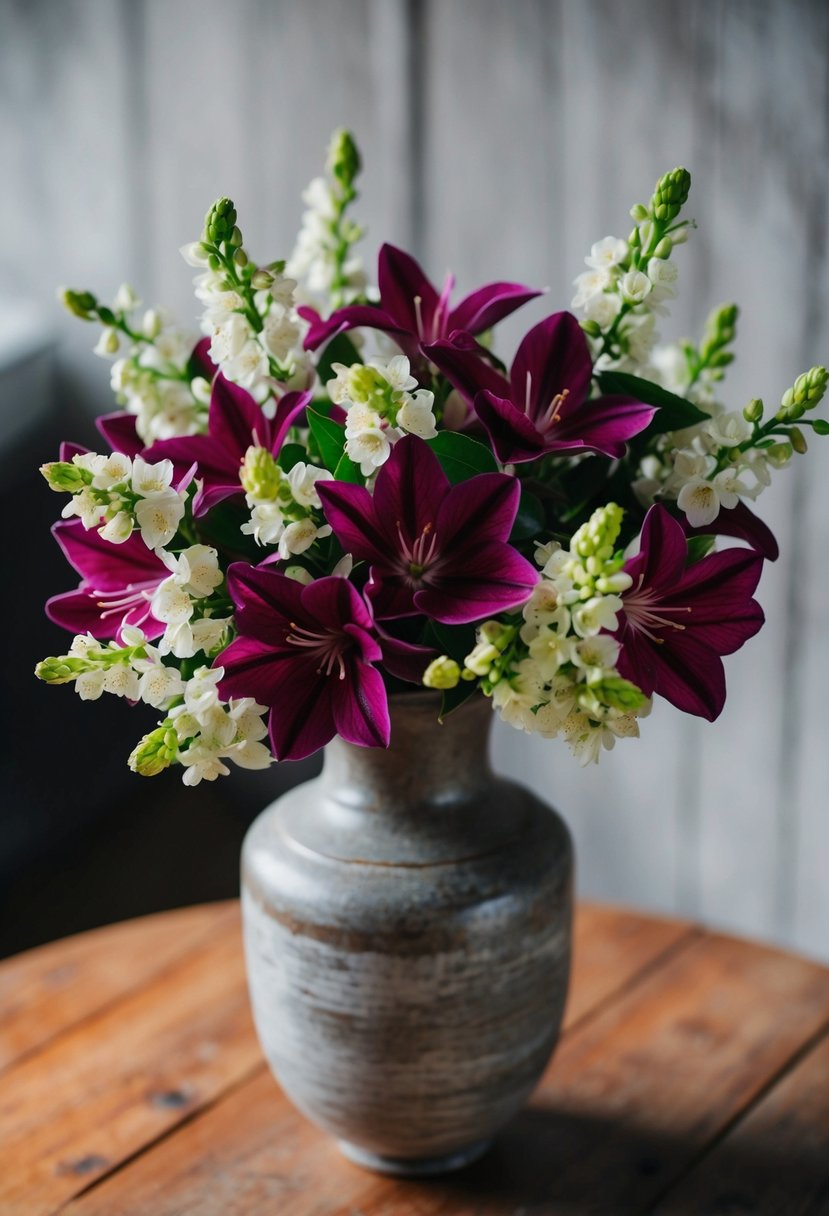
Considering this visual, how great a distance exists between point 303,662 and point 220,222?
0.82ft

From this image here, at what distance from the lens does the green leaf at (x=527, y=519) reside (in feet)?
2.59

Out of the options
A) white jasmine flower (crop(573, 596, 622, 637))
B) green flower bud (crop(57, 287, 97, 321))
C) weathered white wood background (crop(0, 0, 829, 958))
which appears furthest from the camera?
weathered white wood background (crop(0, 0, 829, 958))

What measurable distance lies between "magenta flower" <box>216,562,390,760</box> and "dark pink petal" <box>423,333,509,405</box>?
14 centimetres

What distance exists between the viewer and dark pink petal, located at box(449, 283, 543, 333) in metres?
0.84

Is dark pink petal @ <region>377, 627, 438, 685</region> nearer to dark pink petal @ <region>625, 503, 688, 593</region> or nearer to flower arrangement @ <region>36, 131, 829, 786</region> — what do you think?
flower arrangement @ <region>36, 131, 829, 786</region>

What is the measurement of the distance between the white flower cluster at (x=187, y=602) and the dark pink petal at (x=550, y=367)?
207mm

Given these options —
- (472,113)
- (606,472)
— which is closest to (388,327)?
(606,472)

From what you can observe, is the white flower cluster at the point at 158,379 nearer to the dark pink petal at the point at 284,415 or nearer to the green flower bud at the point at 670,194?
the dark pink petal at the point at 284,415

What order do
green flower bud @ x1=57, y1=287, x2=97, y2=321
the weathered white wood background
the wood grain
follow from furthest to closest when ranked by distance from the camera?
the weathered white wood background, the wood grain, green flower bud @ x1=57, y1=287, x2=97, y2=321

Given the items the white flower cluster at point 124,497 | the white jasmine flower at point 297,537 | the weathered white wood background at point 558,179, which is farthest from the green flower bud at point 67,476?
the weathered white wood background at point 558,179

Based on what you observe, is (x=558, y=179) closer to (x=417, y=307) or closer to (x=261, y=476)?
(x=417, y=307)

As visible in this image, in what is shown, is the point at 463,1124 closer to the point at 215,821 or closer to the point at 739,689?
the point at 739,689

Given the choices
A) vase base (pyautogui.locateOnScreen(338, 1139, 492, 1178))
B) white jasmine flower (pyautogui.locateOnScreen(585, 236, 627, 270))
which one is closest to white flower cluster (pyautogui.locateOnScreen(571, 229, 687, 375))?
white jasmine flower (pyautogui.locateOnScreen(585, 236, 627, 270))

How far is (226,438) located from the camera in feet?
2.71
